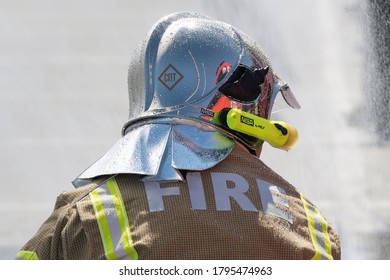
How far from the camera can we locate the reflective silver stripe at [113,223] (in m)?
4.26

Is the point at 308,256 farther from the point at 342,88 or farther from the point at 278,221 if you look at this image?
the point at 342,88

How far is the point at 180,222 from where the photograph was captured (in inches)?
170

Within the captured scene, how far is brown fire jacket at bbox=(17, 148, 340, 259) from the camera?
4.30m

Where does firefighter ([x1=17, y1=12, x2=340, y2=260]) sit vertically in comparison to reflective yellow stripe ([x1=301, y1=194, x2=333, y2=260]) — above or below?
above

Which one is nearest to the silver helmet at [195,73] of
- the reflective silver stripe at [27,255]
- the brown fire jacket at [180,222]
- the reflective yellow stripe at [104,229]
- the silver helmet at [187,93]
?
the silver helmet at [187,93]

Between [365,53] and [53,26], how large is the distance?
9.65 feet

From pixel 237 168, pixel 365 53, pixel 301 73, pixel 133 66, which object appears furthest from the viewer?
pixel 365 53

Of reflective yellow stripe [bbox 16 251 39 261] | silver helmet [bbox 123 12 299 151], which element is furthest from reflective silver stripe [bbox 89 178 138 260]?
silver helmet [bbox 123 12 299 151]

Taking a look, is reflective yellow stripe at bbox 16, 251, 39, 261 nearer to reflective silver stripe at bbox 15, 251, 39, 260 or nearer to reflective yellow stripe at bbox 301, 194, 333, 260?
reflective silver stripe at bbox 15, 251, 39, 260

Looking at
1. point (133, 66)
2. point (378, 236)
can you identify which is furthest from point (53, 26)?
point (133, 66)

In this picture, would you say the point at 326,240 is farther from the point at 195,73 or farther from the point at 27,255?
the point at 27,255

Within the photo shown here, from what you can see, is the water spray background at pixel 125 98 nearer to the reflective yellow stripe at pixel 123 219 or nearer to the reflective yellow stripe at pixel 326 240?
the reflective yellow stripe at pixel 326 240

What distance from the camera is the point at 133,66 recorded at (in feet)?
16.5

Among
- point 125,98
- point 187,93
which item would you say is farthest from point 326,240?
point 125,98
